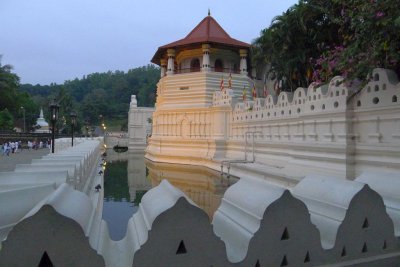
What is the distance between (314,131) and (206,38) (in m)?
16.7

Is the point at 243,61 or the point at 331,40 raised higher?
the point at 243,61

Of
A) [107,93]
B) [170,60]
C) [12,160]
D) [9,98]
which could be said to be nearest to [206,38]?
[170,60]

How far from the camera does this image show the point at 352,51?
856 cm

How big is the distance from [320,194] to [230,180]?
11973mm

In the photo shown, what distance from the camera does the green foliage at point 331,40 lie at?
7.77 m

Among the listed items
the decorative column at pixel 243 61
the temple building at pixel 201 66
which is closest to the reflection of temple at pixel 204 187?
the temple building at pixel 201 66

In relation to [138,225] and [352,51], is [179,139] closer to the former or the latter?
[352,51]

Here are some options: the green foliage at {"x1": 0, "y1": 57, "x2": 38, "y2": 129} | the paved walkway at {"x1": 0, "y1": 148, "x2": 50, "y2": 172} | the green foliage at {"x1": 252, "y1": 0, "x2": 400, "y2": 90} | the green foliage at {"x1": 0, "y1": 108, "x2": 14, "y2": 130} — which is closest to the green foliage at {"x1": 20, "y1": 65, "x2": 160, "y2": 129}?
the green foliage at {"x1": 0, "y1": 57, "x2": 38, "y2": 129}

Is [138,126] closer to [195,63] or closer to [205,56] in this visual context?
[195,63]

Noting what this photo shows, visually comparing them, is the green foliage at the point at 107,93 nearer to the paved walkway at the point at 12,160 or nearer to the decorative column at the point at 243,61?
the paved walkway at the point at 12,160

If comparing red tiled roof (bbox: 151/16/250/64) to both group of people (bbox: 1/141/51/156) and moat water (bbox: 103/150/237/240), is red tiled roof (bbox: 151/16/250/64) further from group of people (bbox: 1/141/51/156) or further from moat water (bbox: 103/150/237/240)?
group of people (bbox: 1/141/51/156)

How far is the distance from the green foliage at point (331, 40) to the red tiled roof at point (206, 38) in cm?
431

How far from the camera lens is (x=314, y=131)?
12156 mm

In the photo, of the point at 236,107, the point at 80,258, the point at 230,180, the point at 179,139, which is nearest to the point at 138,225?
the point at 80,258
